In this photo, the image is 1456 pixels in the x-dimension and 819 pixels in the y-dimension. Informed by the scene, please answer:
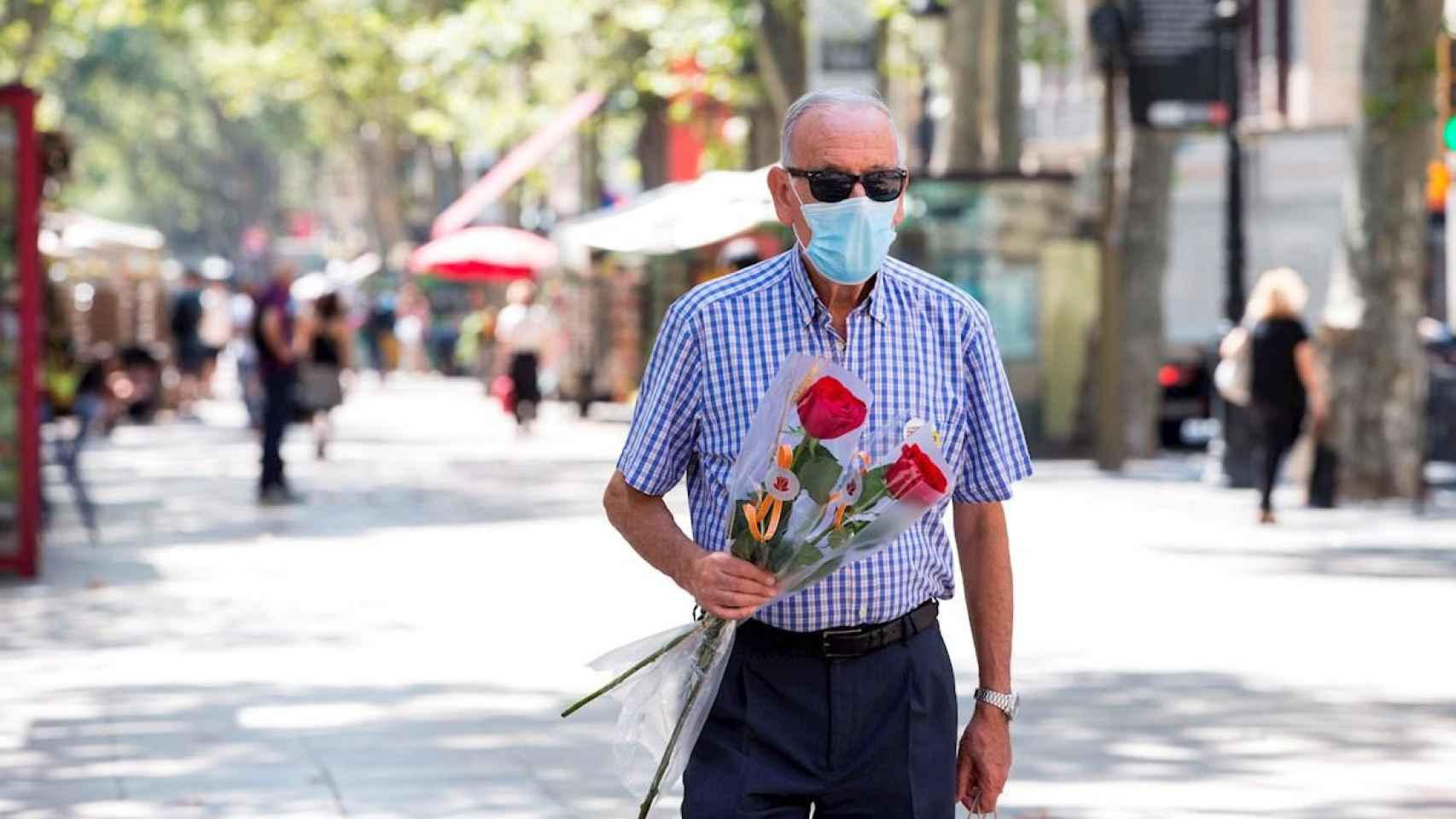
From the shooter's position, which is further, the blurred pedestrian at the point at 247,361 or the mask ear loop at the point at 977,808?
the blurred pedestrian at the point at 247,361

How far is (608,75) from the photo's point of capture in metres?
38.9

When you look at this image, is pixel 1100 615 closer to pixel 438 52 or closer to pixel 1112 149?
pixel 1112 149

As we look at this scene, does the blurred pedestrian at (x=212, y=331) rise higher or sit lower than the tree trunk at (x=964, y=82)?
lower

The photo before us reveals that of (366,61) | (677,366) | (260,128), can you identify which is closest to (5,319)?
(677,366)

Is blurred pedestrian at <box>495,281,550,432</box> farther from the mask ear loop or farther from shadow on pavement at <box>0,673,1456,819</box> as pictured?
the mask ear loop

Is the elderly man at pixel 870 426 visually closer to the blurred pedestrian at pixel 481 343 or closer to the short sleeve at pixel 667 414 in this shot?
the short sleeve at pixel 667 414

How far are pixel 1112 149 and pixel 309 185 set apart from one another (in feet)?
269

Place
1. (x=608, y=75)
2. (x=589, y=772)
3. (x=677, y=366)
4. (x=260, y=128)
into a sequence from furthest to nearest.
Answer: (x=260, y=128) → (x=608, y=75) → (x=589, y=772) → (x=677, y=366)

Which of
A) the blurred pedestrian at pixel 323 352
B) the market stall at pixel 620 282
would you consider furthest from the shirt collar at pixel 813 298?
the market stall at pixel 620 282

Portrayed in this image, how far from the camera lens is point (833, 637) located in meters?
4.29

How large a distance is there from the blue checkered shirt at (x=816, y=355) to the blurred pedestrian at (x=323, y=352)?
20.8 meters

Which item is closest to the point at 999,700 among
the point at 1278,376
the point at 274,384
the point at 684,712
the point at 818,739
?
the point at 818,739

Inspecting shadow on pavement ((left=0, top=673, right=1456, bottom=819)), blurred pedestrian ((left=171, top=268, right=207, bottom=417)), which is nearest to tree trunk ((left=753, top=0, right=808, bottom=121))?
blurred pedestrian ((left=171, top=268, right=207, bottom=417))

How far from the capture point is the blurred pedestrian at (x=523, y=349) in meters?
32.9
